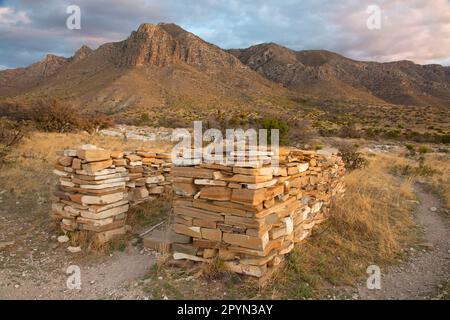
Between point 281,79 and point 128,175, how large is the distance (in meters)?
79.9

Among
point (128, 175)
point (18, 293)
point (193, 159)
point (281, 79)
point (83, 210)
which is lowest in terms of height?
point (18, 293)

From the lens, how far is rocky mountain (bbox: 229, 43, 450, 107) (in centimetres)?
7400

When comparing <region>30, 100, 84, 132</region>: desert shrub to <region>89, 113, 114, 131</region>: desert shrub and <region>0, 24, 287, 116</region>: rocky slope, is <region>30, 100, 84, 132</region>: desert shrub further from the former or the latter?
<region>0, 24, 287, 116</region>: rocky slope

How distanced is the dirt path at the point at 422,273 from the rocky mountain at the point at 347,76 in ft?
208

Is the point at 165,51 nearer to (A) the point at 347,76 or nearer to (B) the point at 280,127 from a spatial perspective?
(A) the point at 347,76

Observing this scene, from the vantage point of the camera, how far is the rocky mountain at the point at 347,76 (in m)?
74.0

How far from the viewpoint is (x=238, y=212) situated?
14.8ft

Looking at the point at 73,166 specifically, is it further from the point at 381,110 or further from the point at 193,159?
the point at 381,110

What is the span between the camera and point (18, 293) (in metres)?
4.62

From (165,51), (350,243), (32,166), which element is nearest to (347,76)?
(165,51)

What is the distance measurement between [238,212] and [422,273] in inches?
117

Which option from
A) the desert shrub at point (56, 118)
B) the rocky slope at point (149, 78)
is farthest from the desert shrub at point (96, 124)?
the rocky slope at point (149, 78)

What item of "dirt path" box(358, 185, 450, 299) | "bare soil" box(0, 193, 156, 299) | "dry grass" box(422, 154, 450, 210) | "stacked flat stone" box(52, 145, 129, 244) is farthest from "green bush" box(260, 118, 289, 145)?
"bare soil" box(0, 193, 156, 299)
